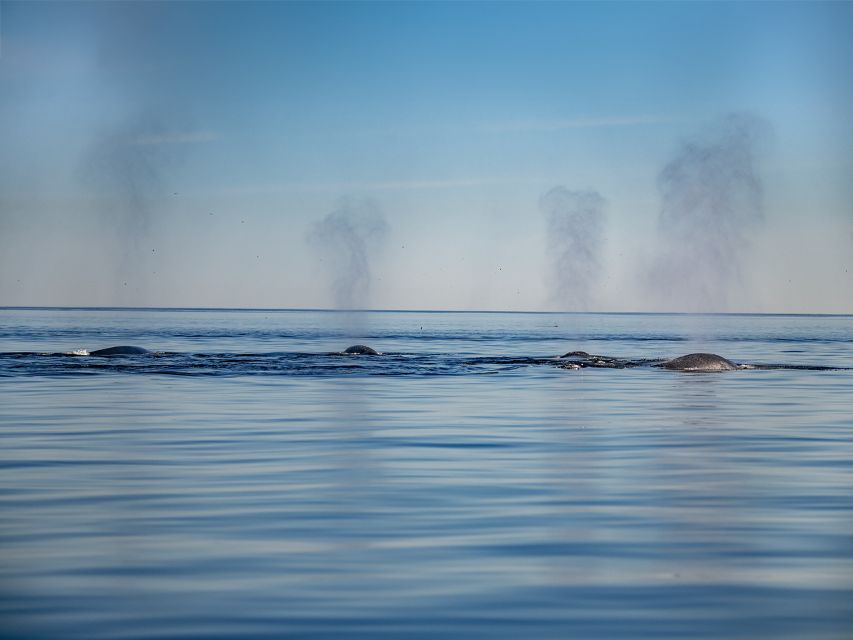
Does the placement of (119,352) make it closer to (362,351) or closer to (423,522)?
(362,351)

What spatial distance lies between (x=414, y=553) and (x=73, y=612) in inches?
115

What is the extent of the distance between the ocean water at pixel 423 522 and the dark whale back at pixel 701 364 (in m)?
17.5

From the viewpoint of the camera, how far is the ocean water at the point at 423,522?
25.3ft

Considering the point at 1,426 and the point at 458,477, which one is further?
the point at 1,426

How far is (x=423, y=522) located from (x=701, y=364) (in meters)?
33.1

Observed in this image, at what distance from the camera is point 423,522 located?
1107 centimetres

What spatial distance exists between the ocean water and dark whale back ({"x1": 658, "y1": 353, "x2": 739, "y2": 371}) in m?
17.5

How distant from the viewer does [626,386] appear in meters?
33.3

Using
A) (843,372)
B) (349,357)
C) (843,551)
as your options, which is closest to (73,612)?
(843,551)

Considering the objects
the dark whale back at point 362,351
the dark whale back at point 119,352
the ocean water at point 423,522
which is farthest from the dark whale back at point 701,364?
the dark whale back at point 119,352

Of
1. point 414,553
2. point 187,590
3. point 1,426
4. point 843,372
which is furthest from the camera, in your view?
point 843,372

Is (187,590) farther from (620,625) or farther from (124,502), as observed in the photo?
(124,502)

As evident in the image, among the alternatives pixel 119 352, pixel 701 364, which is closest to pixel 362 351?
pixel 119 352

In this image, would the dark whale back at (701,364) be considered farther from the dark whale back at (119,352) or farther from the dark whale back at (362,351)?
the dark whale back at (119,352)
